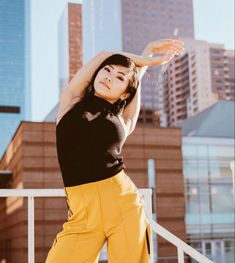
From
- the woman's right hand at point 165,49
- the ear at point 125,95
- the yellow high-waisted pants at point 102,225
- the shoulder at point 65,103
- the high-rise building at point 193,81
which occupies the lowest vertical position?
the yellow high-waisted pants at point 102,225

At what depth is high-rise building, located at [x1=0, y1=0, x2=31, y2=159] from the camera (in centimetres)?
10819

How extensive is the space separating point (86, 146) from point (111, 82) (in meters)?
0.27

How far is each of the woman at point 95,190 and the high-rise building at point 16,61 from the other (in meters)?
106

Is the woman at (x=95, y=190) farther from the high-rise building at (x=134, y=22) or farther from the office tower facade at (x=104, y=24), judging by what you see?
the high-rise building at (x=134, y=22)

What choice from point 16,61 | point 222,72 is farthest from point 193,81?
point 16,61

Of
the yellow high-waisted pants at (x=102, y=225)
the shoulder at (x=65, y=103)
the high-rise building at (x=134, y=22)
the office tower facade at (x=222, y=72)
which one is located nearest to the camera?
the yellow high-waisted pants at (x=102, y=225)

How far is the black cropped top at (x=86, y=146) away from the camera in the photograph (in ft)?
5.71

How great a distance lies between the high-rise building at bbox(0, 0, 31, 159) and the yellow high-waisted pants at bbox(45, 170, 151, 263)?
4165 inches

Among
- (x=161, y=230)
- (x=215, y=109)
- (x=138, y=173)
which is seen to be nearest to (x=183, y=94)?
(x=215, y=109)

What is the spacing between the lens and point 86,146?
5.72 ft

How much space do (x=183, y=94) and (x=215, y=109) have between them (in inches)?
1789

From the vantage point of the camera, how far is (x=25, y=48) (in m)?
110

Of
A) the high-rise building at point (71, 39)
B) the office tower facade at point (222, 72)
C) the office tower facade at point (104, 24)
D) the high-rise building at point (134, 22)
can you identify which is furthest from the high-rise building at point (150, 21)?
the high-rise building at point (71, 39)

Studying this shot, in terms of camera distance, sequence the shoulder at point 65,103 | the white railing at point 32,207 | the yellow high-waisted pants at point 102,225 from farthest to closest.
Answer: the white railing at point 32,207 < the shoulder at point 65,103 < the yellow high-waisted pants at point 102,225
